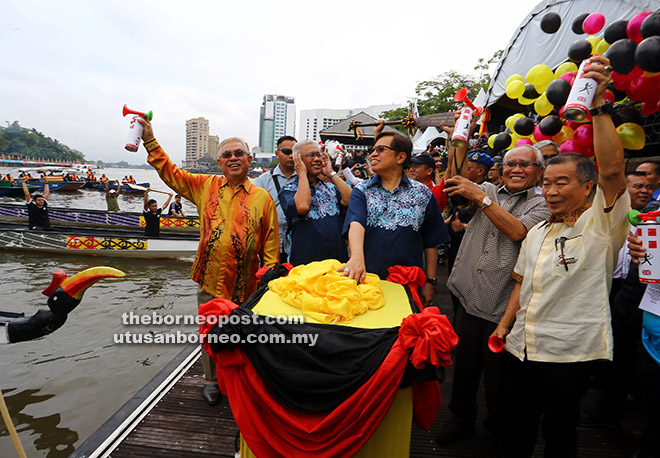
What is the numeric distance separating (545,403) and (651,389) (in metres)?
0.48

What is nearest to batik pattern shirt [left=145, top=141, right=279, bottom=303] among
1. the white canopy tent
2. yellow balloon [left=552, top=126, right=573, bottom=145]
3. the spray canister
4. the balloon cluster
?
the spray canister

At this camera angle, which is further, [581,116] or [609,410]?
[609,410]

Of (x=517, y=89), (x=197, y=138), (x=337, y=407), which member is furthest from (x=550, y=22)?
(x=197, y=138)

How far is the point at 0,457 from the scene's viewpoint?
Answer: 2889 millimetres

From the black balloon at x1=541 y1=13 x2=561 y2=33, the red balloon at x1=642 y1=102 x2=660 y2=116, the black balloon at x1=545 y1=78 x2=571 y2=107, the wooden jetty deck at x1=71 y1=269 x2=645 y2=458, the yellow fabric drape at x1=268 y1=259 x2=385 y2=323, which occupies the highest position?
the black balloon at x1=541 y1=13 x2=561 y2=33

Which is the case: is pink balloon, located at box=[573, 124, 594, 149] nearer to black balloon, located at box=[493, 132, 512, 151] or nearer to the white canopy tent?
black balloon, located at box=[493, 132, 512, 151]

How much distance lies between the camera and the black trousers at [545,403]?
172cm

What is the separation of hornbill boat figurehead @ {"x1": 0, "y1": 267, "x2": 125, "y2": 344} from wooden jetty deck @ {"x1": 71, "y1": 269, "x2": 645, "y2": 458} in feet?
2.97

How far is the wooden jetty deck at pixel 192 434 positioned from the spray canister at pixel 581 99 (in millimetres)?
2027

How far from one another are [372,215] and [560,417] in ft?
4.57

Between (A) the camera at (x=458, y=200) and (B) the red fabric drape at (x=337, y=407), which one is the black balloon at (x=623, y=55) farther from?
(B) the red fabric drape at (x=337, y=407)

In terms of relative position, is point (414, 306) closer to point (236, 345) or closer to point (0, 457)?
point (236, 345)

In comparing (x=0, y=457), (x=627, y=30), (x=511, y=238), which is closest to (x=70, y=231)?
(x=0, y=457)

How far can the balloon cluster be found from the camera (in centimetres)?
247
